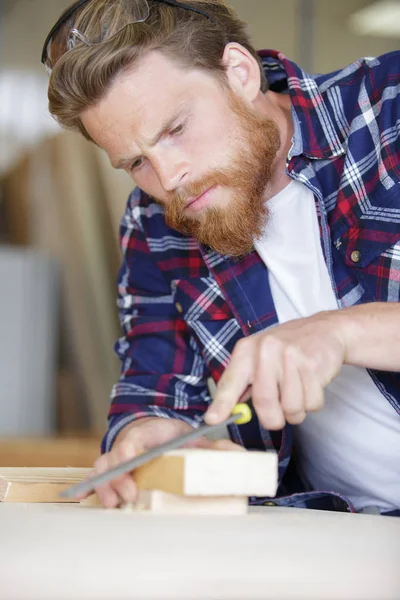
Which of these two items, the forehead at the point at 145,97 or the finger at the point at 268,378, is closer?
the finger at the point at 268,378

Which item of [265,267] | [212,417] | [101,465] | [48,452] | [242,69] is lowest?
[48,452]

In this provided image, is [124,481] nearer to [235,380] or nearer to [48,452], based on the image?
[235,380]

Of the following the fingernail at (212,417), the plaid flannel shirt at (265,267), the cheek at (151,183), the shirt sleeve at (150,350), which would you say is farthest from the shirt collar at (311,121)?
the fingernail at (212,417)

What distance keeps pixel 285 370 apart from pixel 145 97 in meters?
0.67

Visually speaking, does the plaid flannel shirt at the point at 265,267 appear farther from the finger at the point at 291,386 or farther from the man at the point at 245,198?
the finger at the point at 291,386

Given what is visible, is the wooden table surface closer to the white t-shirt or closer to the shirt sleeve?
the white t-shirt

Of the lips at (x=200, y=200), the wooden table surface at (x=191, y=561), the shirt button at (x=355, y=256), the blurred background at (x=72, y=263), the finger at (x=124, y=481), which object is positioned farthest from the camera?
the blurred background at (x=72, y=263)

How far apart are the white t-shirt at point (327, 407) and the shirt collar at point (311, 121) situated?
0.10 metres

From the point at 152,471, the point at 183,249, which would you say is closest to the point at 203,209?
the point at 183,249

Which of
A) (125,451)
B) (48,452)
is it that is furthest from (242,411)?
(48,452)

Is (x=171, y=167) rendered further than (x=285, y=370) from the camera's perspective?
Yes

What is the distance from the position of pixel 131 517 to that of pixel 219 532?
16cm

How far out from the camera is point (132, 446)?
1.28 metres

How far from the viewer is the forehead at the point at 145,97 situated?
1.46 metres
